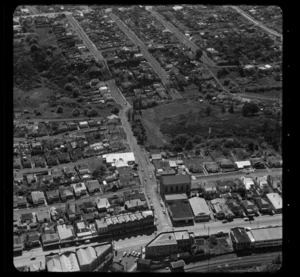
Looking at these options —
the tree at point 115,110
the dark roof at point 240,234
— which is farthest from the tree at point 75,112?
the dark roof at point 240,234

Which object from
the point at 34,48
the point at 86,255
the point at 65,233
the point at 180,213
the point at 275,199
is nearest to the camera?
the point at 86,255

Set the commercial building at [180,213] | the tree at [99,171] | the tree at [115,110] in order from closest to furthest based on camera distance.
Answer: the commercial building at [180,213], the tree at [99,171], the tree at [115,110]

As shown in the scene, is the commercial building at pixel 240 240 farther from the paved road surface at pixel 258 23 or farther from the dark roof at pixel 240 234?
the paved road surface at pixel 258 23

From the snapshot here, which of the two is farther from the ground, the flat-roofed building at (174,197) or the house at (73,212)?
the flat-roofed building at (174,197)

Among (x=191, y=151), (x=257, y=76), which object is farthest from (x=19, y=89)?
(x=257, y=76)

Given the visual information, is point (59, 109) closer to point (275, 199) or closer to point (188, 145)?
point (188, 145)

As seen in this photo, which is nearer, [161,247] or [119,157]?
[161,247]

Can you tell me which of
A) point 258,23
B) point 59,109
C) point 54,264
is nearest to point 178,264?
point 54,264

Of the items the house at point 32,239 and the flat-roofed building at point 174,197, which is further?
the flat-roofed building at point 174,197
